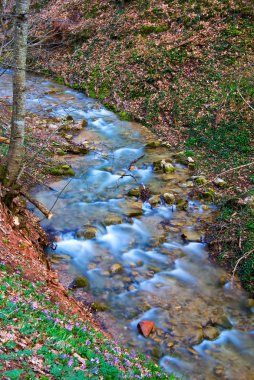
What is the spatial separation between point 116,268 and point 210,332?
254 cm

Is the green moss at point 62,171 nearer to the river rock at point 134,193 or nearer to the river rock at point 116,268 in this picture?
the river rock at point 134,193

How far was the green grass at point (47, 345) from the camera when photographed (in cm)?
367

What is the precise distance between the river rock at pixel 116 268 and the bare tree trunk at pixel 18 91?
304 cm

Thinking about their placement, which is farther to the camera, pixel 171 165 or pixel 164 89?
pixel 164 89

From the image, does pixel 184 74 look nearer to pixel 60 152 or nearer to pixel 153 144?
pixel 153 144

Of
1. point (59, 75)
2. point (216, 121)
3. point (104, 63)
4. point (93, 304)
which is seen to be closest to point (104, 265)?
point (93, 304)

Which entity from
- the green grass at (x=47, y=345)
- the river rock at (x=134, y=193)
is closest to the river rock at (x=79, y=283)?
the green grass at (x=47, y=345)

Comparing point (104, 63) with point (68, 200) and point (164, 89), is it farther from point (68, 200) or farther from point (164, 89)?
point (68, 200)

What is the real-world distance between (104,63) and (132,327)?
15816mm

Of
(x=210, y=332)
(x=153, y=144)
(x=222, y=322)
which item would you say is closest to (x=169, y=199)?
(x=153, y=144)

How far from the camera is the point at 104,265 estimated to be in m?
9.06

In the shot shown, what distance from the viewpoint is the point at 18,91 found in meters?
6.85

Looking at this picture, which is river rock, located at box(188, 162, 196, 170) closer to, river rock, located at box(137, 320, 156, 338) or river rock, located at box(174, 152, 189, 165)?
river rock, located at box(174, 152, 189, 165)

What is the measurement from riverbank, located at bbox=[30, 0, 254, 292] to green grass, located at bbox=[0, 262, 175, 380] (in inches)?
194
